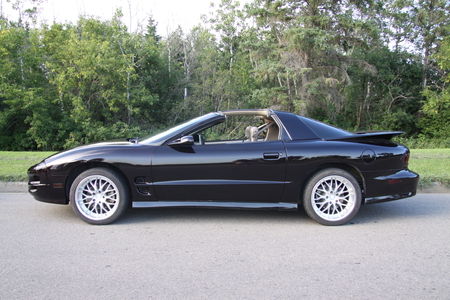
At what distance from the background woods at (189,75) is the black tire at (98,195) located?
17.6 m

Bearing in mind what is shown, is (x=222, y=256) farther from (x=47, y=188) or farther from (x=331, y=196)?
(x=47, y=188)

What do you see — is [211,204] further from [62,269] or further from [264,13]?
[264,13]

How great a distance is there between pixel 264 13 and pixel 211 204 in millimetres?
20357

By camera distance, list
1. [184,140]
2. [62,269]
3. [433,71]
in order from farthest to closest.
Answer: [433,71]
[184,140]
[62,269]

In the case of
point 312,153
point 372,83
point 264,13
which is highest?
point 264,13

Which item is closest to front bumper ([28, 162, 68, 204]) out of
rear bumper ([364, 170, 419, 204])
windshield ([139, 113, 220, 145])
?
windshield ([139, 113, 220, 145])

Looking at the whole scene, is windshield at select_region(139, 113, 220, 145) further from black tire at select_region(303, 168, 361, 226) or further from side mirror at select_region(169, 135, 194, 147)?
black tire at select_region(303, 168, 361, 226)


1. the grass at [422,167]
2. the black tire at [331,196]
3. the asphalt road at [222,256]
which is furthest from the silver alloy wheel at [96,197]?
the grass at [422,167]

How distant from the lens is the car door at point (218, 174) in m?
4.31

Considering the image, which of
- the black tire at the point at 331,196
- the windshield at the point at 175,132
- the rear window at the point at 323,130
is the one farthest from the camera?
→ the rear window at the point at 323,130

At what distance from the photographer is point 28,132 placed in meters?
20.6

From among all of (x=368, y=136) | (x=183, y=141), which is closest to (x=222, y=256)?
(x=183, y=141)

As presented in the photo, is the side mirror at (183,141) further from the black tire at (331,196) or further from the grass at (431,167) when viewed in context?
the grass at (431,167)

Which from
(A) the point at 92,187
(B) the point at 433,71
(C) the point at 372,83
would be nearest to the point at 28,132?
(A) the point at 92,187
